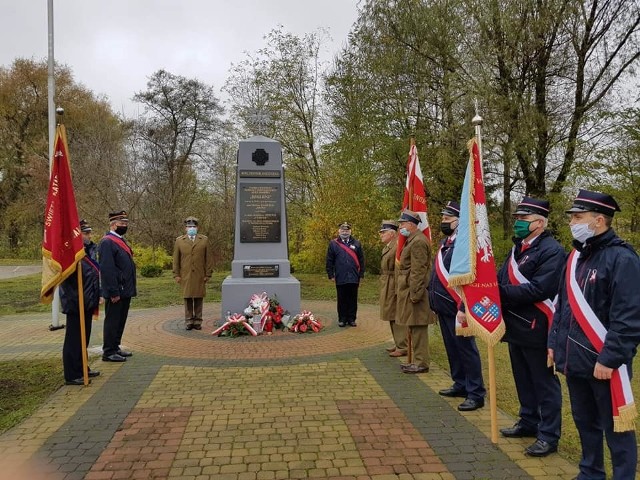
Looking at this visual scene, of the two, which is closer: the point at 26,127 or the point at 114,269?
the point at 114,269

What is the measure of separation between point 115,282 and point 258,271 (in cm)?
304

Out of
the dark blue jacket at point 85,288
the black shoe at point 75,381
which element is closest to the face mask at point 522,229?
the dark blue jacket at point 85,288

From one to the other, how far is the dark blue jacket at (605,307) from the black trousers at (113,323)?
5614 mm

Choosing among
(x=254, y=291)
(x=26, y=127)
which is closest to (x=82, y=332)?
(x=254, y=291)

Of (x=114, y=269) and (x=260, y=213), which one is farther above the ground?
(x=260, y=213)

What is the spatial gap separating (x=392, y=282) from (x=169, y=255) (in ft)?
62.3

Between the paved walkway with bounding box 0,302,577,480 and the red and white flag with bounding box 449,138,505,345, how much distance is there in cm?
99

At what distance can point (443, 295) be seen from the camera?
537cm

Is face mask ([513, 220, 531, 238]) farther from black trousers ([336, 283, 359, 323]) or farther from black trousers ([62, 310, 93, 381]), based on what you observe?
black trousers ([336, 283, 359, 323])

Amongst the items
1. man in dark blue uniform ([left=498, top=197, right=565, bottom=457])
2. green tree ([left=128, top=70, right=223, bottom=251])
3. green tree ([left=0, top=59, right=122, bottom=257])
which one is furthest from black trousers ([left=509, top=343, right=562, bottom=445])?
green tree ([left=0, top=59, right=122, bottom=257])

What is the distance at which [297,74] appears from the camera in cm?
2302

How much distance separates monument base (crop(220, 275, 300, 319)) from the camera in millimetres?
8797

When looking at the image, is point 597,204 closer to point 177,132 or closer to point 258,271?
point 258,271

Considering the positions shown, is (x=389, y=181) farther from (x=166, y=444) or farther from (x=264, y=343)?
(x=166, y=444)
